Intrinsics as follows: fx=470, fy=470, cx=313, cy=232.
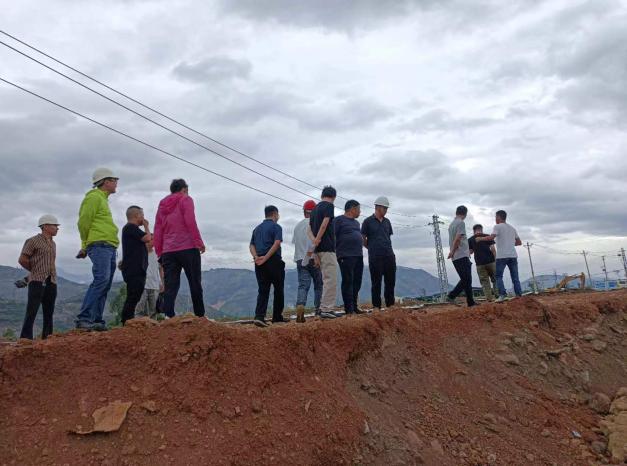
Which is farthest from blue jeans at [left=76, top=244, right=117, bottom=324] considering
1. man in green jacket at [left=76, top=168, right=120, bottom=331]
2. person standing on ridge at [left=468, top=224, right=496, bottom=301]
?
person standing on ridge at [left=468, top=224, right=496, bottom=301]

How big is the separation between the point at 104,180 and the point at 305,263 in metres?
2.94

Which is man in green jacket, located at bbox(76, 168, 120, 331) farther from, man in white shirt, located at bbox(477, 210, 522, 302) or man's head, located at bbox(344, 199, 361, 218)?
man in white shirt, located at bbox(477, 210, 522, 302)

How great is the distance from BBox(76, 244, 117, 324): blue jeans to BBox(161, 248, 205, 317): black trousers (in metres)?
0.59

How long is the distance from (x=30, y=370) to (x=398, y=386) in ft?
10.8

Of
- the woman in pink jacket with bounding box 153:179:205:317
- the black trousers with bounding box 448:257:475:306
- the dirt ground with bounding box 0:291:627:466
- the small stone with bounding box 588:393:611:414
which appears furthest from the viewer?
the black trousers with bounding box 448:257:475:306

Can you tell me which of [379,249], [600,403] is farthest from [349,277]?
[600,403]

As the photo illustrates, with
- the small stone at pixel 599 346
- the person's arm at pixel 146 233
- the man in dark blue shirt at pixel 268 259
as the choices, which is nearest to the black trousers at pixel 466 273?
the small stone at pixel 599 346

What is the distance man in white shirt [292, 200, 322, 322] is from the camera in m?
6.92

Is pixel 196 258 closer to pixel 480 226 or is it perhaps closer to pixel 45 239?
pixel 45 239

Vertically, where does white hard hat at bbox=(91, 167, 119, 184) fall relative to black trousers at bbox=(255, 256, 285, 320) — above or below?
above

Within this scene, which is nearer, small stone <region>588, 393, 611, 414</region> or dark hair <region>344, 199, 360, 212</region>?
small stone <region>588, 393, 611, 414</region>

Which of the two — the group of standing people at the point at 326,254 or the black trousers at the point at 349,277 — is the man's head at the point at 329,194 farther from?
the black trousers at the point at 349,277

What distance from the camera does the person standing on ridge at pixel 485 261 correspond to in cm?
976

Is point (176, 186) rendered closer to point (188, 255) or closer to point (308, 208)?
point (188, 255)
